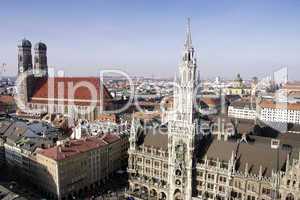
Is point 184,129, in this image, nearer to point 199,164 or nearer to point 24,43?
point 199,164

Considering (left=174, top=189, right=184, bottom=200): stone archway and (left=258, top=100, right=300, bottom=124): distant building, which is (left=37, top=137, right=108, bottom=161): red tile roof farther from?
(left=258, top=100, right=300, bottom=124): distant building

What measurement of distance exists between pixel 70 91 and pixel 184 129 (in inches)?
4225

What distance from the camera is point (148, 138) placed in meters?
99.8

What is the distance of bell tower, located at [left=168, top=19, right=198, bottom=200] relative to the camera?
269 feet

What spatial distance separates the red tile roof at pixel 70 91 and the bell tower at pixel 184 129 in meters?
89.2

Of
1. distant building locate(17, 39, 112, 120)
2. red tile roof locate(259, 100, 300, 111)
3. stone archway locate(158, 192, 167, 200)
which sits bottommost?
stone archway locate(158, 192, 167, 200)

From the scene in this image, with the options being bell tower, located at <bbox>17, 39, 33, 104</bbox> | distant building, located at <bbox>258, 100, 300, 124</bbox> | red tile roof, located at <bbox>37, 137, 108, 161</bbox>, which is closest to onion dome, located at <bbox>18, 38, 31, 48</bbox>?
bell tower, located at <bbox>17, 39, 33, 104</bbox>

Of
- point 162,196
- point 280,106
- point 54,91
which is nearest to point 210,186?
point 162,196

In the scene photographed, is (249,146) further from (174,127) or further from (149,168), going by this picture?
(149,168)

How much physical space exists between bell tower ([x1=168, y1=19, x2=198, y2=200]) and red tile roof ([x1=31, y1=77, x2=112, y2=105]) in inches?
3512

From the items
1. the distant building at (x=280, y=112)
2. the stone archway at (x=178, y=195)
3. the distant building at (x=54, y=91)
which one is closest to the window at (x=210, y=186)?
the stone archway at (x=178, y=195)

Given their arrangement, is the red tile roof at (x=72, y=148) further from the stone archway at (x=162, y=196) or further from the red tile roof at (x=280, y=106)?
the red tile roof at (x=280, y=106)

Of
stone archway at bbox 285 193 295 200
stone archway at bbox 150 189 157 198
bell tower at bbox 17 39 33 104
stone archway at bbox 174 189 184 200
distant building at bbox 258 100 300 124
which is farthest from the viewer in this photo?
distant building at bbox 258 100 300 124

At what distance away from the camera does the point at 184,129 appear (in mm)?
83250
